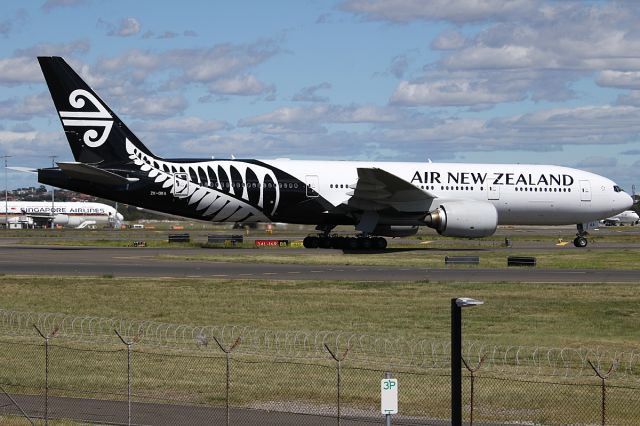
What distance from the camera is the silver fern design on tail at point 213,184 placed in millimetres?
56250

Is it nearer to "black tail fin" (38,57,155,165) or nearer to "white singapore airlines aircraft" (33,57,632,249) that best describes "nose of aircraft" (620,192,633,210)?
"white singapore airlines aircraft" (33,57,632,249)

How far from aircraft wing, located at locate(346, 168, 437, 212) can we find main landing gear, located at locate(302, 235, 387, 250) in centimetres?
204

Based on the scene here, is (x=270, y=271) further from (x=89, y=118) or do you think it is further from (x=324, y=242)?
(x=89, y=118)

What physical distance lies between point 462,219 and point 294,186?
9.71 m

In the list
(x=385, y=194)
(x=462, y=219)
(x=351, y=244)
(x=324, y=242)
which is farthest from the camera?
(x=324, y=242)

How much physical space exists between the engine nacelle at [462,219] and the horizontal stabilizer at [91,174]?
17.2 meters

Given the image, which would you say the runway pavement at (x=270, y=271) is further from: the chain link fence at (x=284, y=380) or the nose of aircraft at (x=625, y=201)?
the nose of aircraft at (x=625, y=201)

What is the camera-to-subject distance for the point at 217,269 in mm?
45906

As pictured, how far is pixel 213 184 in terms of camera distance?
56688mm

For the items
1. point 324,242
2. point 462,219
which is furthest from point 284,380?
point 324,242

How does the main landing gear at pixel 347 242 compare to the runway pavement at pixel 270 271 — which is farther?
the main landing gear at pixel 347 242

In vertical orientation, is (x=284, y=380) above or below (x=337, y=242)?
below

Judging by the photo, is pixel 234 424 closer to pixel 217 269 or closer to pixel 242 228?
pixel 217 269

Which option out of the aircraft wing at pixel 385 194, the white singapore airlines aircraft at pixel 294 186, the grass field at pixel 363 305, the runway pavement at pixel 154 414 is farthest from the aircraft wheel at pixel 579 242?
the runway pavement at pixel 154 414
